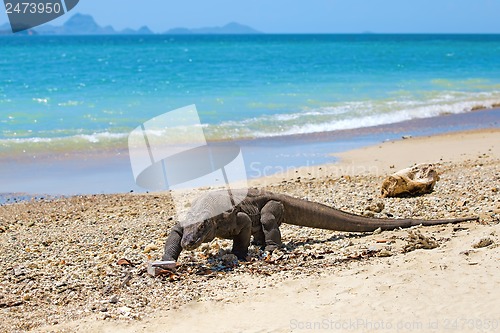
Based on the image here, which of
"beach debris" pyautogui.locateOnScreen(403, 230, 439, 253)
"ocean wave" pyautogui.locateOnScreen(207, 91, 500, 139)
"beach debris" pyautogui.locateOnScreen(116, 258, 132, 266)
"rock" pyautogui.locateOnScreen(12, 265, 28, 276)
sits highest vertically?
"rock" pyautogui.locateOnScreen(12, 265, 28, 276)

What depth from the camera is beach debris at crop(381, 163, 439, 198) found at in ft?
30.9

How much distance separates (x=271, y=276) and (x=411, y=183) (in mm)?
3737

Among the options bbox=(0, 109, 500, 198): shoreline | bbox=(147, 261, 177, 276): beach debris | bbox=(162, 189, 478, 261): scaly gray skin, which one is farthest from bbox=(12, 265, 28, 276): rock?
bbox=(0, 109, 500, 198): shoreline

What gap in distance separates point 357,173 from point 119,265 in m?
6.30

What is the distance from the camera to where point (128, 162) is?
14.9m

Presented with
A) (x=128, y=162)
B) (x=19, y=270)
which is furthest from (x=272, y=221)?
(x=128, y=162)

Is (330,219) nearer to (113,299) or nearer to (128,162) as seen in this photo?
(113,299)

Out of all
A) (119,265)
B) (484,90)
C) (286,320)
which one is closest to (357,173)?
(119,265)

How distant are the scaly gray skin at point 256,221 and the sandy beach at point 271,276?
0.16 m

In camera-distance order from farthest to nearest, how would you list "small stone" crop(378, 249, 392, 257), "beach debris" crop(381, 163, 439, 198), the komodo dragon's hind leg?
"beach debris" crop(381, 163, 439, 198)
the komodo dragon's hind leg
"small stone" crop(378, 249, 392, 257)

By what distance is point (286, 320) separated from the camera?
5180mm

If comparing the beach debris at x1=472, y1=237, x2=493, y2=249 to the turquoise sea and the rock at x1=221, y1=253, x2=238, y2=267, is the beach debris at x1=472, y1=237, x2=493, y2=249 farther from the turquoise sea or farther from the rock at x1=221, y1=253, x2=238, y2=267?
the turquoise sea

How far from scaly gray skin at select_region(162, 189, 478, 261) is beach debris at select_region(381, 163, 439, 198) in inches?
68.9

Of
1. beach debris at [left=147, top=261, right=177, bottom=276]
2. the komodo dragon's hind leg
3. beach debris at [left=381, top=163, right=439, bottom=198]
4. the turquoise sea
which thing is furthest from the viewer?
the turquoise sea
